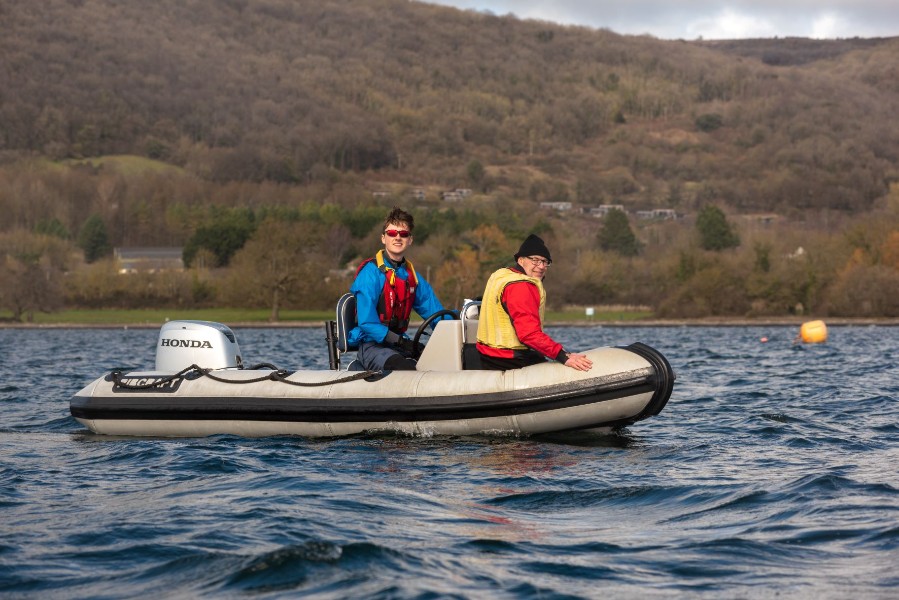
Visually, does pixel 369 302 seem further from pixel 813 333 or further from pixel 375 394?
pixel 813 333

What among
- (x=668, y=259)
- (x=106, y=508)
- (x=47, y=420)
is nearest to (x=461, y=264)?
(x=668, y=259)

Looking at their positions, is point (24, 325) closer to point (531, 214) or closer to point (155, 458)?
point (155, 458)

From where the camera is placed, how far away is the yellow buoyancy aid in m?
10.2

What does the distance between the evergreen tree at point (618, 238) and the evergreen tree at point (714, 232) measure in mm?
7171

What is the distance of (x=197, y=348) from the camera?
11.6m

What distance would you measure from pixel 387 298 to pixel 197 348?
2014 millimetres

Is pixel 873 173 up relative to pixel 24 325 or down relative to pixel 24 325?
up

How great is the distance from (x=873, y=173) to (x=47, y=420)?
185 meters

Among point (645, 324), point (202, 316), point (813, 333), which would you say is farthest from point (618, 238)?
point (813, 333)

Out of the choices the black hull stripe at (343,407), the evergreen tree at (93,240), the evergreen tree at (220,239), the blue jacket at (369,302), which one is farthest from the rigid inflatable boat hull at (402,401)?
the evergreen tree at (93,240)

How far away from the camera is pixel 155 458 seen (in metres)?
9.94

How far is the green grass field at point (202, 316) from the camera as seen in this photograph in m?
76.5

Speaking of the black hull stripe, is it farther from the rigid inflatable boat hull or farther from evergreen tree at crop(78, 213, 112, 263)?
evergreen tree at crop(78, 213, 112, 263)

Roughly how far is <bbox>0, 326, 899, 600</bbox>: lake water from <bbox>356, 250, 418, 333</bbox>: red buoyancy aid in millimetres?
1272
